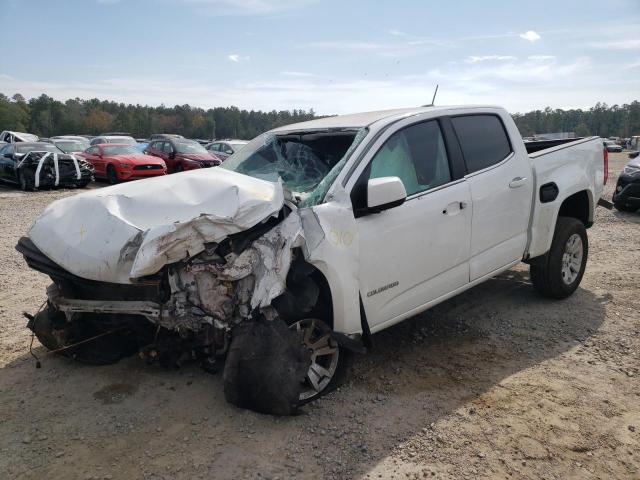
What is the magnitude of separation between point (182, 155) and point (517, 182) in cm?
1496

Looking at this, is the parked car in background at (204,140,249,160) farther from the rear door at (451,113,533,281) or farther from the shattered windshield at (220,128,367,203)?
the rear door at (451,113,533,281)

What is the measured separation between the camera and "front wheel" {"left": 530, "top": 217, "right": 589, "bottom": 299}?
15.5ft

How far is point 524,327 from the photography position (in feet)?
14.4

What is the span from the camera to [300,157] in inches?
153

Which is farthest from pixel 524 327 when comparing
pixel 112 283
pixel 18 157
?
pixel 18 157

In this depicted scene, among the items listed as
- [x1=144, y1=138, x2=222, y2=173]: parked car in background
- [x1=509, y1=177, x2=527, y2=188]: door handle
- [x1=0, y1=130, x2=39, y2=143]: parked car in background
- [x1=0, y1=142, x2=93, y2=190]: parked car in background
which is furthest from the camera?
[x1=0, y1=130, x2=39, y2=143]: parked car in background

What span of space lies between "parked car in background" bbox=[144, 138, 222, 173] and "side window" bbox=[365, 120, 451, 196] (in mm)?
13908

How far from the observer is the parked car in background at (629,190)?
32.5 feet

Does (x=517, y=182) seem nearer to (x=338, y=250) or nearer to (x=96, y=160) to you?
(x=338, y=250)

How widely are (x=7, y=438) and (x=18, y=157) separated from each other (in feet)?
47.0

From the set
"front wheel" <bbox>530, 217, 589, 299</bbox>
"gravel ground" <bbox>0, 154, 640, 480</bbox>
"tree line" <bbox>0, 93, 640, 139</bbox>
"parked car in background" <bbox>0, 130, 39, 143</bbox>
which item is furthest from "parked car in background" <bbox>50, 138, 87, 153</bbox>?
"tree line" <bbox>0, 93, 640, 139</bbox>

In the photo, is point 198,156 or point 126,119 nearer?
point 198,156

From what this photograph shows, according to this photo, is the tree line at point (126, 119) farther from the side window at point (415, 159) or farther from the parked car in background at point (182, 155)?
the side window at point (415, 159)

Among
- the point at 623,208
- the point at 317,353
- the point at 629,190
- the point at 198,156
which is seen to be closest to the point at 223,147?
the point at 198,156
